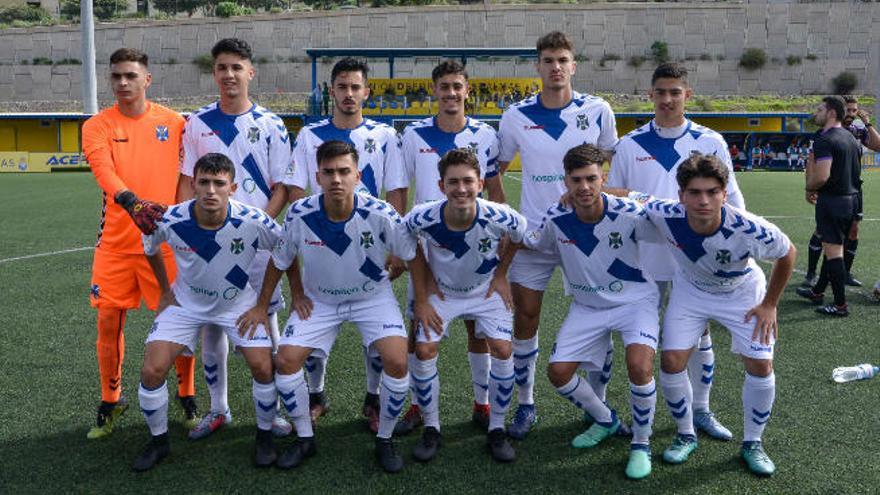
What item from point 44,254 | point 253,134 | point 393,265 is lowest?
point 44,254

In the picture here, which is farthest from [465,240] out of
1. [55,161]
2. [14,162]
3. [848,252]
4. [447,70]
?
[14,162]

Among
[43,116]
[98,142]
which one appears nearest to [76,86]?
[43,116]

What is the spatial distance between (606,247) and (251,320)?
202cm

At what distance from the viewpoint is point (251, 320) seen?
13.0 ft

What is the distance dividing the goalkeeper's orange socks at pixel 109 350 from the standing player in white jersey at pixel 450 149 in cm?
172

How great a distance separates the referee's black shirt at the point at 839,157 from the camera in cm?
673

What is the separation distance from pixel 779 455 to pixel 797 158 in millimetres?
30647

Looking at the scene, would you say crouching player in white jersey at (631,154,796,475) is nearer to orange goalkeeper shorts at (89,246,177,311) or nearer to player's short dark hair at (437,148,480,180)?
player's short dark hair at (437,148,480,180)

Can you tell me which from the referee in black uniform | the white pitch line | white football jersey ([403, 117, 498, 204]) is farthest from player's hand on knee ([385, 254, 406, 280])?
the white pitch line

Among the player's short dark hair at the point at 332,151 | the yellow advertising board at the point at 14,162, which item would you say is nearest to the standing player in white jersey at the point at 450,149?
the player's short dark hair at the point at 332,151

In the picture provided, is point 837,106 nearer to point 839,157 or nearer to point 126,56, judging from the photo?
point 839,157

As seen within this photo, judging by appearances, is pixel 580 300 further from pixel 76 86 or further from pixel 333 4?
pixel 333 4

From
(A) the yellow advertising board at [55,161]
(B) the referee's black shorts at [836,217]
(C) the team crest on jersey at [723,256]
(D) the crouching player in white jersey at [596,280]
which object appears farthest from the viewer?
(A) the yellow advertising board at [55,161]

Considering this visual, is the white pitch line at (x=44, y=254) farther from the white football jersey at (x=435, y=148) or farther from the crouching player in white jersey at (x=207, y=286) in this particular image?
the white football jersey at (x=435, y=148)
